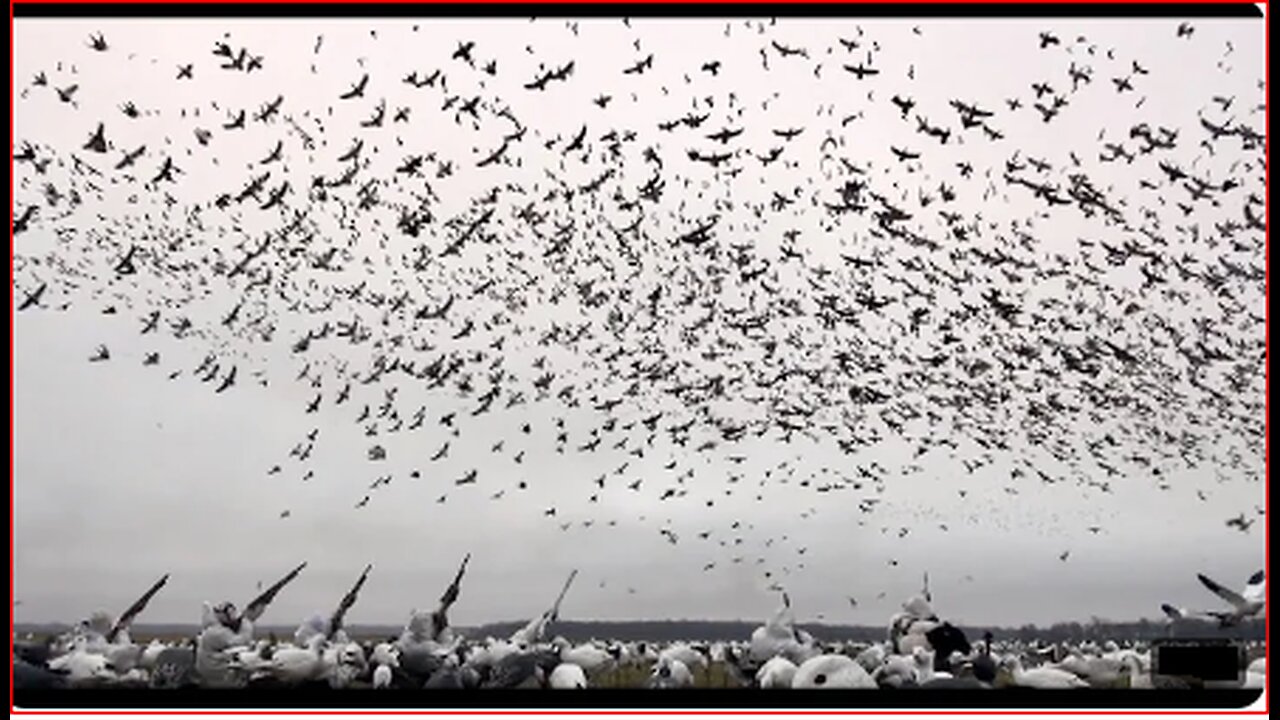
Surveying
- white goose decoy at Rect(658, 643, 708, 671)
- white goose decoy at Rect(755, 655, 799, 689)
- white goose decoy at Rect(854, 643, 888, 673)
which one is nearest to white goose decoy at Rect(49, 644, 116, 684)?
white goose decoy at Rect(658, 643, 708, 671)

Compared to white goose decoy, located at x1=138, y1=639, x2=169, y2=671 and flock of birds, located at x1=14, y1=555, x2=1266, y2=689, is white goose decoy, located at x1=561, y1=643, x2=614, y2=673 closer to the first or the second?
flock of birds, located at x1=14, y1=555, x2=1266, y2=689

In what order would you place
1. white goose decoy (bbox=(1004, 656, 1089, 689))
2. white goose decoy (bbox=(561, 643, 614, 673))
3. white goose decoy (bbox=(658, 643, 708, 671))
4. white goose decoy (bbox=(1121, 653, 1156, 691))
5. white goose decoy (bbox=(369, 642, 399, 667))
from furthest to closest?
white goose decoy (bbox=(658, 643, 708, 671)) → white goose decoy (bbox=(561, 643, 614, 673)) → white goose decoy (bbox=(369, 642, 399, 667)) → white goose decoy (bbox=(1121, 653, 1156, 691)) → white goose decoy (bbox=(1004, 656, 1089, 689))

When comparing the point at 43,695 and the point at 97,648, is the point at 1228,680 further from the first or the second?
the point at 97,648

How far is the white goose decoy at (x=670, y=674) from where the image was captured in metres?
13.4

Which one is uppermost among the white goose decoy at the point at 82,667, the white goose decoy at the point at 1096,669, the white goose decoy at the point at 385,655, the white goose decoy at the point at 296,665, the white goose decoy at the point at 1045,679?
the white goose decoy at the point at 1096,669

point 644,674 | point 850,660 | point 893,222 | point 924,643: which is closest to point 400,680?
point 644,674

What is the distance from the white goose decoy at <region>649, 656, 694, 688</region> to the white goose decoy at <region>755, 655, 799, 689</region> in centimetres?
67

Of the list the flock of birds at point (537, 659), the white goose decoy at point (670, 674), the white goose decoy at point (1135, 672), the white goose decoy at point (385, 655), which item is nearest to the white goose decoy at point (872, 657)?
the flock of birds at point (537, 659)

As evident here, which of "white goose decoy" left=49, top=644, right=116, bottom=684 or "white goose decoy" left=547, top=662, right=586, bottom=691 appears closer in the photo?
"white goose decoy" left=547, top=662, right=586, bottom=691

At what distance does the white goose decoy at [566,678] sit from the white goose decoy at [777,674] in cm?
140

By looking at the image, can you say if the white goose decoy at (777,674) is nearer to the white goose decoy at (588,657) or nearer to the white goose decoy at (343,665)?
the white goose decoy at (588,657)

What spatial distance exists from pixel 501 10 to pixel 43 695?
19.4 ft

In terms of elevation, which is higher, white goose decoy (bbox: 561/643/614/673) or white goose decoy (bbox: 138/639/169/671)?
white goose decoy (bbox: 561/643/614/673)

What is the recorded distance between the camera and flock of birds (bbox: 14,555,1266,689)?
1273 centimetres
